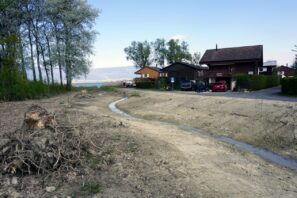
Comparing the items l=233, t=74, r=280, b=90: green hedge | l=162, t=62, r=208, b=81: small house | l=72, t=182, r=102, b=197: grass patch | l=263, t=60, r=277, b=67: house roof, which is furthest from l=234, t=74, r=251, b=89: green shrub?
l=72, t=182, r=102, b=197: grass patch

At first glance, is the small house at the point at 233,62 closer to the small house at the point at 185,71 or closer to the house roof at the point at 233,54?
the house roof at the point at 233,54

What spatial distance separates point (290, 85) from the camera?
36.4 m

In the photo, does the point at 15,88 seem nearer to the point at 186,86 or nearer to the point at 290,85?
the point at 290,85

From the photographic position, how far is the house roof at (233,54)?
210 feet

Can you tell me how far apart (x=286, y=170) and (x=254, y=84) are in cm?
4093

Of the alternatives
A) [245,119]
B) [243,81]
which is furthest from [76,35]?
[245,119]

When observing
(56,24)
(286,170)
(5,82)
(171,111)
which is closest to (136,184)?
(286,170)

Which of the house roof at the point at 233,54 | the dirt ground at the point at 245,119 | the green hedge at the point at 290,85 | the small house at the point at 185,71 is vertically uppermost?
the house roof at the point at 233,54

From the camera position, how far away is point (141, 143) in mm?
12570

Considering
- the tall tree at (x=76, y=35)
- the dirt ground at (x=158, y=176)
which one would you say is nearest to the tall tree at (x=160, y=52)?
the tall tree at (x=76, y=35)

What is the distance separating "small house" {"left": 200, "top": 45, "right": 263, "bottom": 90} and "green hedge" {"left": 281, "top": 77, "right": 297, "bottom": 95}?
24679 mm

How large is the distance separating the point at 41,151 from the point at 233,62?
5978cm

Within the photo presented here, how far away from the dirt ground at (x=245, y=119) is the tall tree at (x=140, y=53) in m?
100

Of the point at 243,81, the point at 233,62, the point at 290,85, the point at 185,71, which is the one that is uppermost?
the point at 233,62
